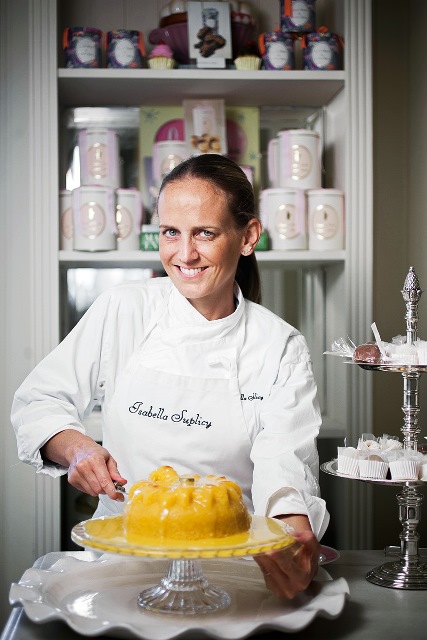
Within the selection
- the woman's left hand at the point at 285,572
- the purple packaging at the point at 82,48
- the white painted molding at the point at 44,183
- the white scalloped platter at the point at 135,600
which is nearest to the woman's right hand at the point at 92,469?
the white scalloped platter at the point at 135,600

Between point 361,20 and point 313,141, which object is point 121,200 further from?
point 361,20

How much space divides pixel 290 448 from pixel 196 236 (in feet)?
1.38

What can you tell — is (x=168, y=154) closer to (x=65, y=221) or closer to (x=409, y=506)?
(x=65, y=221)

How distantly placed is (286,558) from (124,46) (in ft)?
5.49

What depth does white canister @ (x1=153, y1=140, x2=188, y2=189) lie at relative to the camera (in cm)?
246

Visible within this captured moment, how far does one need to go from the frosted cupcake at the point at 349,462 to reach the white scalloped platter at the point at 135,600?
17 centimetres

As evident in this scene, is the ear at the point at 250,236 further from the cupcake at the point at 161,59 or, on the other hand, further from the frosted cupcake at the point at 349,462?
the cupcake at the point at 161,59

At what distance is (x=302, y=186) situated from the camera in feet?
8.08

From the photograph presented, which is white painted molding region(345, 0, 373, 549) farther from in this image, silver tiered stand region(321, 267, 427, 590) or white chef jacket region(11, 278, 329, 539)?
silver tiered stand region(321, 267, 427, 590)

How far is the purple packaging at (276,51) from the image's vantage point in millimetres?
2424

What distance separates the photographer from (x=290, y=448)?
1.45 meters

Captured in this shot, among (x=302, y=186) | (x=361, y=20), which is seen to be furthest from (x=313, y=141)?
(x=361, y=20)

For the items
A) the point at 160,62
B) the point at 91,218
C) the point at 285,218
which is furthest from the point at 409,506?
the point at 160,62

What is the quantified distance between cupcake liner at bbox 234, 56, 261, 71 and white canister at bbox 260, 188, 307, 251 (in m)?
0.34
